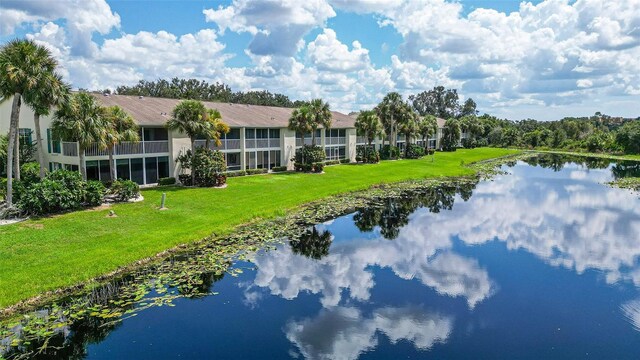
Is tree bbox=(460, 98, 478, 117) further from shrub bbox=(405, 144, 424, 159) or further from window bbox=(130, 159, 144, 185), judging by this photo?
window bbox=(130, 159, 144, 185)

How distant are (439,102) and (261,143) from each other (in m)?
126

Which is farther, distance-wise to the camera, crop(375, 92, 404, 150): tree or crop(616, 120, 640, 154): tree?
crop(616, 120, 640, 154): tree

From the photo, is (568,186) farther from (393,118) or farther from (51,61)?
(51,61)

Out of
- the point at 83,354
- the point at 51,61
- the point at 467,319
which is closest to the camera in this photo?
the point at 83,354

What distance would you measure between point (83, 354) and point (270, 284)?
22.0 ft

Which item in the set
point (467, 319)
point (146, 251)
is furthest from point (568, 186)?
point (146, 251)

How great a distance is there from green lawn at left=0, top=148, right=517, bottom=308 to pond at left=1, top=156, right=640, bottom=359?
3738 millimetres

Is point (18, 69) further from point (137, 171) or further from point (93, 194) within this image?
point (137, 171)

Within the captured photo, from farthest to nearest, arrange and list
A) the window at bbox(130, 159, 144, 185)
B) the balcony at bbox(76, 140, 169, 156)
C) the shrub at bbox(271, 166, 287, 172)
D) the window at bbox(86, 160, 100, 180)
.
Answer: the shrub at bbox(271, 166, 287, 172)
the window at bbox(130, 159, 144, 185)
the window at bbox(86, 160, 100, 180)
the balcony at bbox(76, 140, 169, 156)

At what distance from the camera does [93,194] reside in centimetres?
2558

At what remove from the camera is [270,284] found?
652 inches

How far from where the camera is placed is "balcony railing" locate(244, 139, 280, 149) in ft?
144

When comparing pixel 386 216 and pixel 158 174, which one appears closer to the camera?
pixel 386 216

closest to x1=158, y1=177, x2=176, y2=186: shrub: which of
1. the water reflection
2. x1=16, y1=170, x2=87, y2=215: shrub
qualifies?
x1=16, y1=170, x2=87, y2=215: shrub
